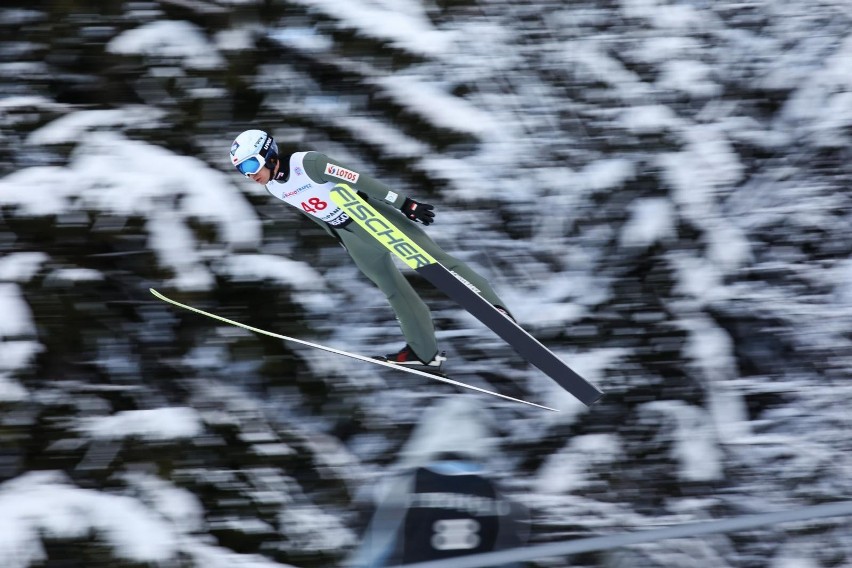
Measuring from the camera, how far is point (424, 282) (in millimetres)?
4656

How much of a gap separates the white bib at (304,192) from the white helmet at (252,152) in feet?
0.34

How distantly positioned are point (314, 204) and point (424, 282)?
1.19m

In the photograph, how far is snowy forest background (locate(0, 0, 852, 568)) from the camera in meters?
4.51

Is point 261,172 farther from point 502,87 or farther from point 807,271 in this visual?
point 807,271

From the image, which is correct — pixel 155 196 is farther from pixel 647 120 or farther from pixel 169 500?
pixel 647 120

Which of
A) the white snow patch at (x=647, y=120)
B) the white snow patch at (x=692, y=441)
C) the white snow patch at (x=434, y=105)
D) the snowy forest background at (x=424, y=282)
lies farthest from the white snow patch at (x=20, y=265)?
the white snow patch at (x=692, y=441)

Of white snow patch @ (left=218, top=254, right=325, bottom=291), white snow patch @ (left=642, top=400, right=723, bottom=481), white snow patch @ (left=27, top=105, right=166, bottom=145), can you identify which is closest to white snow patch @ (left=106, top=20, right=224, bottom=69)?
white snow patch @ (left=27, top=105, right=166, bottom=145)

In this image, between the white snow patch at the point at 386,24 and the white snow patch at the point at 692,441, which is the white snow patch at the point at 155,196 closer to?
Result: the white snow patch at the point at 386,24

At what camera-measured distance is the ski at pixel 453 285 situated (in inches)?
141

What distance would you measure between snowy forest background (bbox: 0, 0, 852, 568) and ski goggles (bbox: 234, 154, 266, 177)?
2.76ft

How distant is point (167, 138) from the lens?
4723mm

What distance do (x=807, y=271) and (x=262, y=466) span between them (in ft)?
11.8

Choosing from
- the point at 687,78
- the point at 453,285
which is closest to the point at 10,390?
the point at 453,285

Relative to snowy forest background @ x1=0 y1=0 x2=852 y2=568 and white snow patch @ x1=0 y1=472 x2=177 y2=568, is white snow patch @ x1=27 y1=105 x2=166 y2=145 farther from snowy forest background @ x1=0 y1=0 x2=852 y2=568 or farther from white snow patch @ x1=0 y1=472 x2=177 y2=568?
white snow patch @ x1=0 y1=472 x2=177 y2=568
